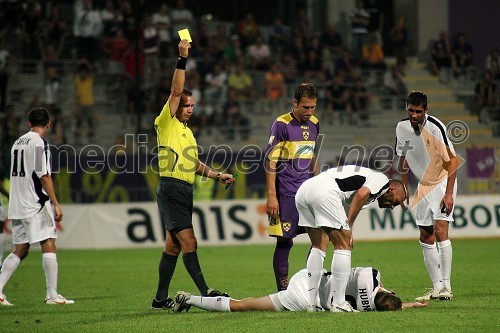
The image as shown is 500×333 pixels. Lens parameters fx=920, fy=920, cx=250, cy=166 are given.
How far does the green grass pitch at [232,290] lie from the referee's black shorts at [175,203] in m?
0.95

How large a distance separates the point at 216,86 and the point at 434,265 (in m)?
15.5

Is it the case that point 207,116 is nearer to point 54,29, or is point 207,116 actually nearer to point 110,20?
point 110,20

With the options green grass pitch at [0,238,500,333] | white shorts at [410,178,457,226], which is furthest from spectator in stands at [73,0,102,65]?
white shorts at [410,178,457,226]

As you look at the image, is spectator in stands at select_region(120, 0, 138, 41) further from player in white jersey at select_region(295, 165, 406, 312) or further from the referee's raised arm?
player in white jersey at select_region(295, 165, 406, 312)

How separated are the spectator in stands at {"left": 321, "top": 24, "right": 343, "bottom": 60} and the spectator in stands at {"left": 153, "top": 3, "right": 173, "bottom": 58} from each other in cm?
465

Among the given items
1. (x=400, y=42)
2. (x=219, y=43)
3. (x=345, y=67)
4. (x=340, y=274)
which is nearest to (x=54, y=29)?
(x=219, y=43)

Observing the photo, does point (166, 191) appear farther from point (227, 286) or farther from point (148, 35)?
point (148, 35)

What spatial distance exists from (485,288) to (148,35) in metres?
16.1

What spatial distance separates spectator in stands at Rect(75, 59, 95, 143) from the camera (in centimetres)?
2405

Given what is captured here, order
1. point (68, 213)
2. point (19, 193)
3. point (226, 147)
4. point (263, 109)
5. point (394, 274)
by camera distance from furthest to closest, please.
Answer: point (263, 109) < point (226, 147) < point (68, 213) < point (394, 274) < point (19, 193)

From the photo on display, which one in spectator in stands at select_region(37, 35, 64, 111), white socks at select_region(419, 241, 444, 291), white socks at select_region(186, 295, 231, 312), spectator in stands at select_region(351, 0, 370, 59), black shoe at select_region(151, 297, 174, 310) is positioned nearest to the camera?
white socks at select_region(186, 295, 231, 312)

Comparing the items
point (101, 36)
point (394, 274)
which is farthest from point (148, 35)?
point (394, 274)

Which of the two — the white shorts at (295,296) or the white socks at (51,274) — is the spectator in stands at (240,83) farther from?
the white shorts at (295,296)

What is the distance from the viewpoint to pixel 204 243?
20406 millimetres
